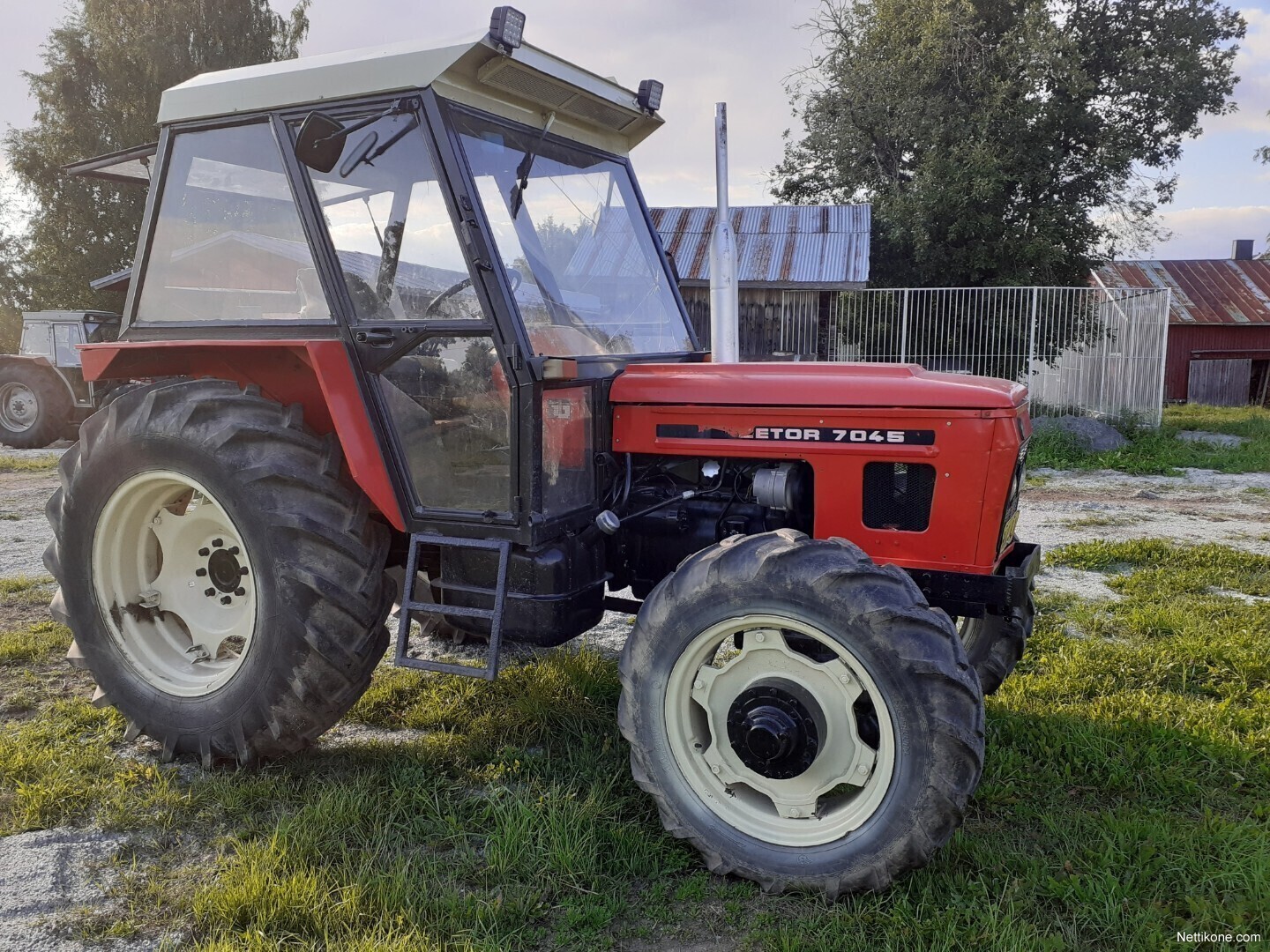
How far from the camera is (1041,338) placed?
14.2 m

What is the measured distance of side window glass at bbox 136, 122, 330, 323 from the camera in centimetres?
328

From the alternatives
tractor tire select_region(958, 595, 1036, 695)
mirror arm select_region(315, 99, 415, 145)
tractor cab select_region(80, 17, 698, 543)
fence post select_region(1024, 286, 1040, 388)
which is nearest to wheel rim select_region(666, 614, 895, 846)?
tractor cab select_region(80, 17, 698, 543)

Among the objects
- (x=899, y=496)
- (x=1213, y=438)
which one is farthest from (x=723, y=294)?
(x=1213, y=438)

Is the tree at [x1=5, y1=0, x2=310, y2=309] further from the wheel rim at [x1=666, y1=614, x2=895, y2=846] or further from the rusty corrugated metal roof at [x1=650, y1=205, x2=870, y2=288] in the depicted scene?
the wheel rim at [x1=666, y1=614, x2=895, y2=846]

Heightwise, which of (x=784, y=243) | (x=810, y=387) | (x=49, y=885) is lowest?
(x=49, y=885)

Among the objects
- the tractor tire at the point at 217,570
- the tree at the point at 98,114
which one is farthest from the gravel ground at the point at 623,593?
the tree at the point at 98,114

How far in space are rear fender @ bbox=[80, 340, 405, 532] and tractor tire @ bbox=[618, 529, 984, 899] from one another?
3.66 feet

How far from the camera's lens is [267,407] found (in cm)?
315

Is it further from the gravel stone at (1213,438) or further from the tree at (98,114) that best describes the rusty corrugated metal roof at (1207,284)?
the tree at (98,114)

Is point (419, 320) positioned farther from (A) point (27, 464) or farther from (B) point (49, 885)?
A: (A) point (27, 464)

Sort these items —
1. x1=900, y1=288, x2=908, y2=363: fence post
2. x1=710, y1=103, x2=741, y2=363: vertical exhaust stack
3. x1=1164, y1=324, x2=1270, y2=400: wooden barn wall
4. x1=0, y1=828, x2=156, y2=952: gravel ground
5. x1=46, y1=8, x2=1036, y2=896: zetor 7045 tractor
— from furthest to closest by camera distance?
x1=1164, y1=324, x2=1270, y2=400: wooden barn wall < x1=900, y1=288, x2=908, y2=363: fence post < x1=710, y1=103, x2=741, y2=363: vertical exhaust stack < x1=46, y1=8, x2=1036, y2=896: zetor 7045 tractor < x1=0, y1=828, x2=156, y2=952: gravel ground

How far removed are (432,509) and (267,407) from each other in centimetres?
66

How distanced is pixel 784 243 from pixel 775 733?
15620 millimetres

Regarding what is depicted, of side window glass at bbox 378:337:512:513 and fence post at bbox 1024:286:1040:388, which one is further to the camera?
fence post at bbox 1024:286:1040:388
